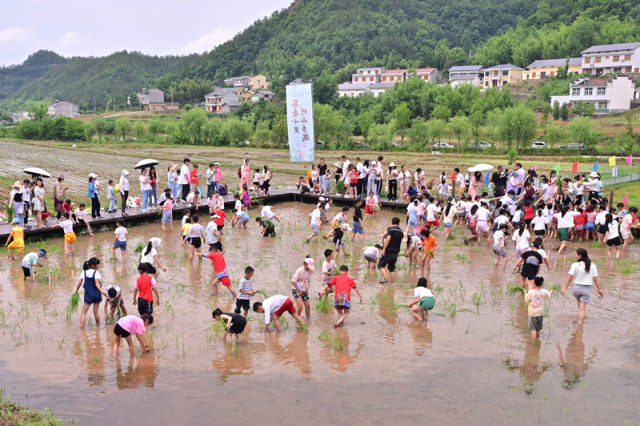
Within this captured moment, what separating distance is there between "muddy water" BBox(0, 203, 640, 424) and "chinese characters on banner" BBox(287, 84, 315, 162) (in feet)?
45.9

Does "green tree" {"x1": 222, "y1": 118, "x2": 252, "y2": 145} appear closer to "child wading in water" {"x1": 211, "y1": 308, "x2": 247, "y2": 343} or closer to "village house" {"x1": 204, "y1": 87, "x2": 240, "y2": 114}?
"child wading in water" {"x1": 211, "y1": 308, "x2": 247, "y2": 343}

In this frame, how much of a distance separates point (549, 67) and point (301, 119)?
287 ft

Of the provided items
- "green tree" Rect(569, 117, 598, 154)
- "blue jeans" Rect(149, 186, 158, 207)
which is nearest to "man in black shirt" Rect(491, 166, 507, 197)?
"blue jeans" Rect(149, 186, 158, 207)

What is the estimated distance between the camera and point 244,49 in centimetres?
17100

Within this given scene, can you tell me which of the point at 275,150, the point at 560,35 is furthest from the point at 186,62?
the point at 275,150

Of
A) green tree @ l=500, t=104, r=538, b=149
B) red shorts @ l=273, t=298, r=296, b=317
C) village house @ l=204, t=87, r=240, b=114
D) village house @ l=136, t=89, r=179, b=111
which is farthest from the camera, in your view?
village house @ l=136, t=89, r=179, b=111

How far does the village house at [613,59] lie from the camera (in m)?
86.8

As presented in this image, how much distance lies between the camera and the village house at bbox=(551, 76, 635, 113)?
6994cm

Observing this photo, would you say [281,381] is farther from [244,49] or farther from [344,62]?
[244,49]

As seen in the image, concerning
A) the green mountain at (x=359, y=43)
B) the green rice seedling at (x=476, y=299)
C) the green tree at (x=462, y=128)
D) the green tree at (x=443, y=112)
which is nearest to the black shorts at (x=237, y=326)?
the green rice seedling at (x=476, y=299)

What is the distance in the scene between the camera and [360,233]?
15.4 metres

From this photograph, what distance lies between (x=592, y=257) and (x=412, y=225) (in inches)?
182

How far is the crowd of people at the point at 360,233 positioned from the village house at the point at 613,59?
3134 inches

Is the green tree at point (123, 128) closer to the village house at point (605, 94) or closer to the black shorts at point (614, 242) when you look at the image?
the village house at point (605, 94)
